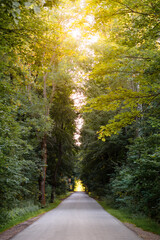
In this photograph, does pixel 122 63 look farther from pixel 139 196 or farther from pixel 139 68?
pixel 139 196

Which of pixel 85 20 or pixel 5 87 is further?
pixel 5 87

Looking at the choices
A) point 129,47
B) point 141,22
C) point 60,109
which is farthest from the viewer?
point 60,109

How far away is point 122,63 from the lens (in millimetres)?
6898

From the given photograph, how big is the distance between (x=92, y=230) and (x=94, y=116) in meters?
11.9

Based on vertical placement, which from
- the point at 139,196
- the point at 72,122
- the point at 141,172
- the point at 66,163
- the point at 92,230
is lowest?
the point at 92,230

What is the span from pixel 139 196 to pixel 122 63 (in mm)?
7877

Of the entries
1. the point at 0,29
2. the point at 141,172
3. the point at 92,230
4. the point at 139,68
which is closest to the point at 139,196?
the point at 141,172

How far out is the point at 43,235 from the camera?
7.46 metres

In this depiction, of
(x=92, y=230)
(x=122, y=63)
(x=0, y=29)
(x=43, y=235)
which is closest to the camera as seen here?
(x=0, y=29)

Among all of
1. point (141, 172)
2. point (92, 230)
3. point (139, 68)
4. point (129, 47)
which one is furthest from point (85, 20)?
point (92, 230)

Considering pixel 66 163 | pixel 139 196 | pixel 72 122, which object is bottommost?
pixel 139 196

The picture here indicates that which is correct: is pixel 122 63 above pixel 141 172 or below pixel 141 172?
above

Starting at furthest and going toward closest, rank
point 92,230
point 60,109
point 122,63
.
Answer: point 60,109
point 92,230
point 122,63

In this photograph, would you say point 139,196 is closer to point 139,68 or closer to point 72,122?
point 139,68
